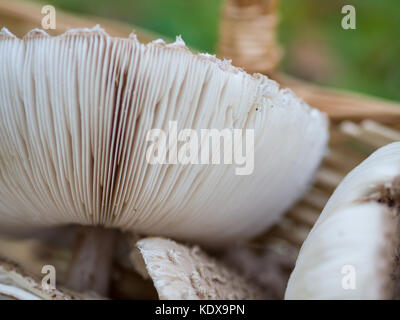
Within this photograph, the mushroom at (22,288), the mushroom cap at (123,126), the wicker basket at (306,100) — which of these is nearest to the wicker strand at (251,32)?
the wicker basket at (306,100)

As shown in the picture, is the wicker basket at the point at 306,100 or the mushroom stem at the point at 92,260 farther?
the wicker basket at the point at 306,100

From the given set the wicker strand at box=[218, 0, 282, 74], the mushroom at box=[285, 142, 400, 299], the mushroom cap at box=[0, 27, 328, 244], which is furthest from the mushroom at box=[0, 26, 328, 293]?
the wicker strand at box=[218, 0, 282, 74]

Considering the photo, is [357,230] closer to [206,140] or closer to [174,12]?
[206,140]

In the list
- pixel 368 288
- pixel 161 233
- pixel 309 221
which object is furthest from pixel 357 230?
pixel 309 221

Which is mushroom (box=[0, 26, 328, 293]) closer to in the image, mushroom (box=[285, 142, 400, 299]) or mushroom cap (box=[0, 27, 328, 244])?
mushroom cap (box=[0, 27, 328, 244])

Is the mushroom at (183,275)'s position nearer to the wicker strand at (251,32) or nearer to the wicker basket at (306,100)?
the wicker basket at (306,100)

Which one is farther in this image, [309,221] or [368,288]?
[309,221]

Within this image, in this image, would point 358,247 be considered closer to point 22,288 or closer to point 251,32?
point 22,288
